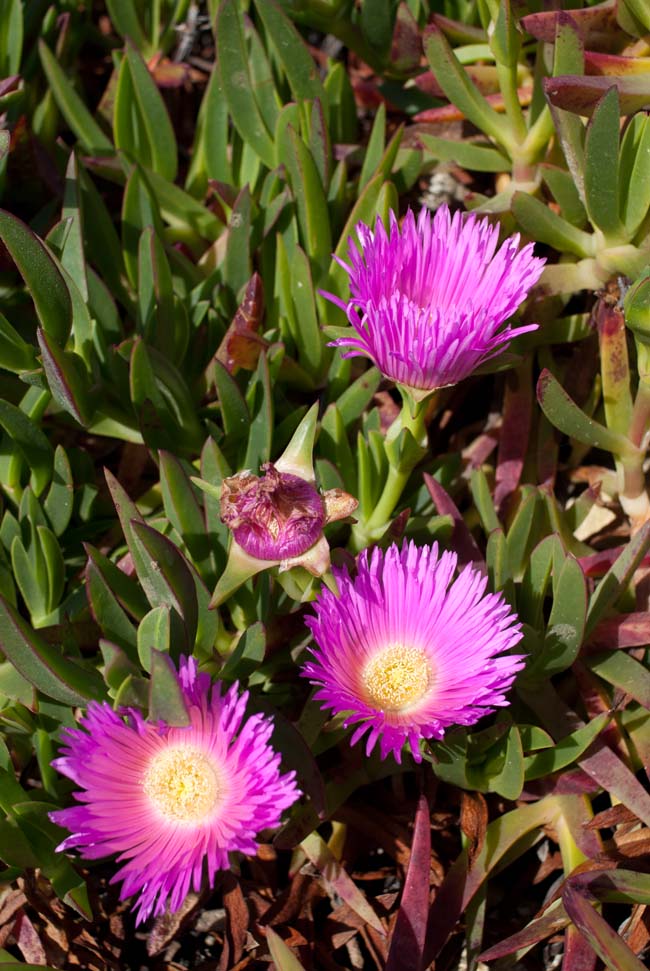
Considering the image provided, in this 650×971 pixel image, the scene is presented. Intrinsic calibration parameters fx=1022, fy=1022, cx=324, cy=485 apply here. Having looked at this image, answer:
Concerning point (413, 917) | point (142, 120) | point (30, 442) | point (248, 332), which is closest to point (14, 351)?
point (30, 442)

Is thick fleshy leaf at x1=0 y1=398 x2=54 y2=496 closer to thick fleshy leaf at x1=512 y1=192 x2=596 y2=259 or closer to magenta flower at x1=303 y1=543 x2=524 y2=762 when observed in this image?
magenta flower at x1=303 y1=543 x2=524 y2=762

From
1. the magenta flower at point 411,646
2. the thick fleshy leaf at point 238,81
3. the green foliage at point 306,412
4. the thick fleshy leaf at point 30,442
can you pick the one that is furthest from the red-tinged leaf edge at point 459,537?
the thick fleshy leaf at point 238,81

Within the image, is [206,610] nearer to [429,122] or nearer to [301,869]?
[301,869]

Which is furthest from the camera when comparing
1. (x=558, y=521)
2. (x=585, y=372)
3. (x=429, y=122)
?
(x=429, y=122)

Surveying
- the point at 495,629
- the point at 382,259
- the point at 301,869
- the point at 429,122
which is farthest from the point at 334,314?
the point at 301,869

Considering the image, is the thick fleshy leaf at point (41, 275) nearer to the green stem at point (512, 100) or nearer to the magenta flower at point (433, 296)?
the magenta flower at point (433, 296)

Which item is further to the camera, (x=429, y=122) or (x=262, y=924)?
(x=429, y=122)
